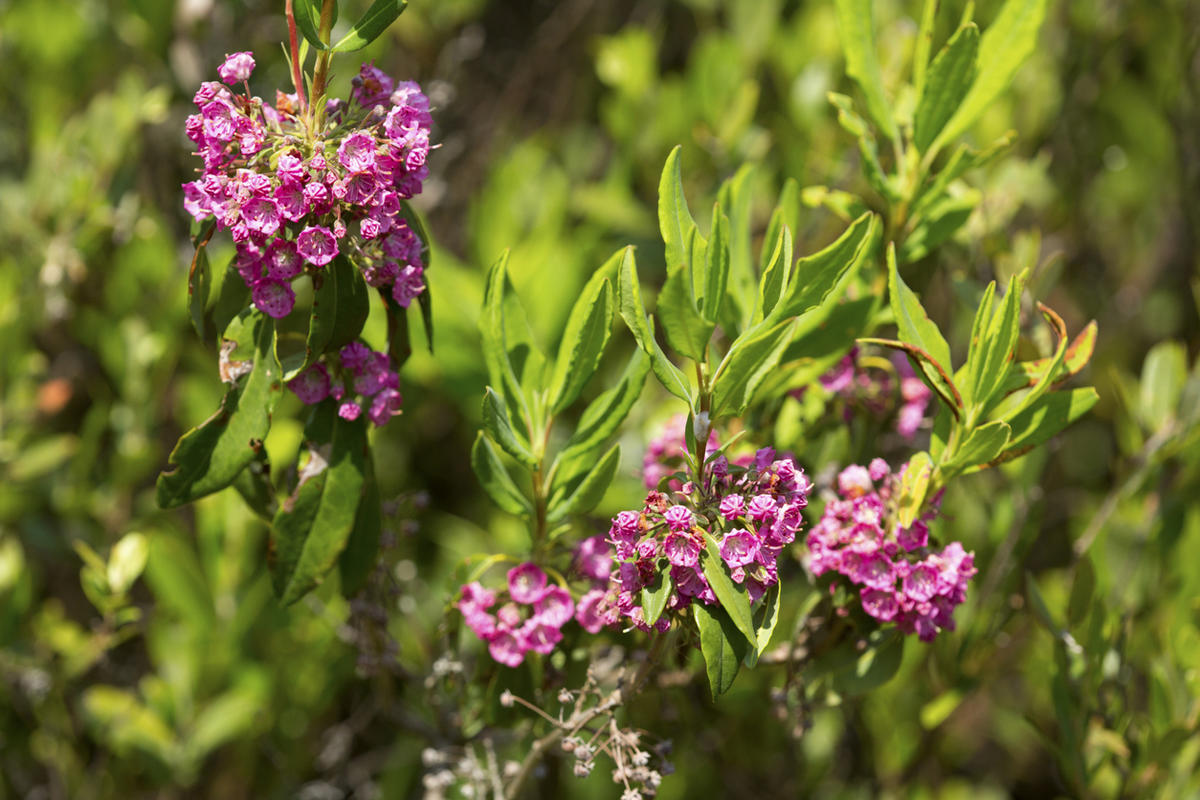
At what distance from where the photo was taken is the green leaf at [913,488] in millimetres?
1190

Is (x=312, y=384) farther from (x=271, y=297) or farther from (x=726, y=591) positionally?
(x=726, y=591)

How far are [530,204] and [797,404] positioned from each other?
1.25 metres

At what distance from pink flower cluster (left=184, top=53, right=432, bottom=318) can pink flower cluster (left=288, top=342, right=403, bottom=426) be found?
93mm

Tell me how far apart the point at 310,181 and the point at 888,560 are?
0.81 metres

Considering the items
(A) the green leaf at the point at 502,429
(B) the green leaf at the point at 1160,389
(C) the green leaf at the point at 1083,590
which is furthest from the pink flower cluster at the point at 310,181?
(B) the green leaf at the point at 1160,389

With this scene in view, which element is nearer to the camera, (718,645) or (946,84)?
(718,645)

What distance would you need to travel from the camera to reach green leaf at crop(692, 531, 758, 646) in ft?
3.26

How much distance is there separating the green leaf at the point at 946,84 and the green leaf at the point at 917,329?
0.32 meters

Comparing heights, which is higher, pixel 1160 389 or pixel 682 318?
pixel 682 318

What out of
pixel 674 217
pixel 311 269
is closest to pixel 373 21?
pixel 311 269

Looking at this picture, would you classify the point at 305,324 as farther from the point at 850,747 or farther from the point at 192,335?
the point at 850,747

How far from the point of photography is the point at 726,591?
39.6 inches

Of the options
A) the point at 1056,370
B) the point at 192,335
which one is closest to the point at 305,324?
the point at 192,335

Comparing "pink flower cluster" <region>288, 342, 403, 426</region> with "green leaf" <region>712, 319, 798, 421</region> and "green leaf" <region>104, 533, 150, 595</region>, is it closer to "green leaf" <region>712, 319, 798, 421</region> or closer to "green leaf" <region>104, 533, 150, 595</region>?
"green leaf" <region>712, 319, 798, 421</region>
